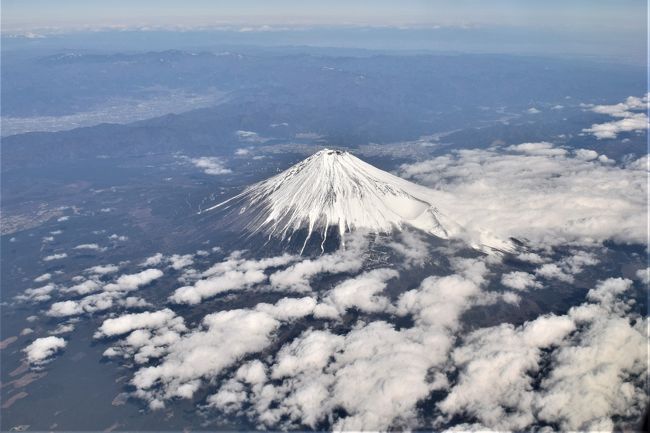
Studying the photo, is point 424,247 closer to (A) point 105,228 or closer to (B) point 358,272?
(B) point 358,272

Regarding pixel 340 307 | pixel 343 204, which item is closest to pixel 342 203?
pixel 343 204

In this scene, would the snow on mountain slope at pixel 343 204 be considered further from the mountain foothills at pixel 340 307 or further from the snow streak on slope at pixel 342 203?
the mountain foothills at pixel 340 307

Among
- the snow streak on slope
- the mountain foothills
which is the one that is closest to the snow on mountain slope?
the snow streak on slope

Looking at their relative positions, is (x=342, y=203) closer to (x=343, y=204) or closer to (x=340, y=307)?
(x=343, y=204)

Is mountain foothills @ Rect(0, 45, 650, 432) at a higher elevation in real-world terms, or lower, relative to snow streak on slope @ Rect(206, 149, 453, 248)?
lower

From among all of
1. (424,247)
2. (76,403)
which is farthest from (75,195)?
(424,247)

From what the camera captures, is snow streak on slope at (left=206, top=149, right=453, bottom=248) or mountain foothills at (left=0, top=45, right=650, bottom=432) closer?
mountain foothills at (left=0, top=45, right=650, bottom=432)

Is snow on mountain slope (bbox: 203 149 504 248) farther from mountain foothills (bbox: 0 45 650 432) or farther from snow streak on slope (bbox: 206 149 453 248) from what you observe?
mountain foothills (bbox: 0 45 650 432)

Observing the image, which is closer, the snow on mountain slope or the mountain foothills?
the mountain foothills
